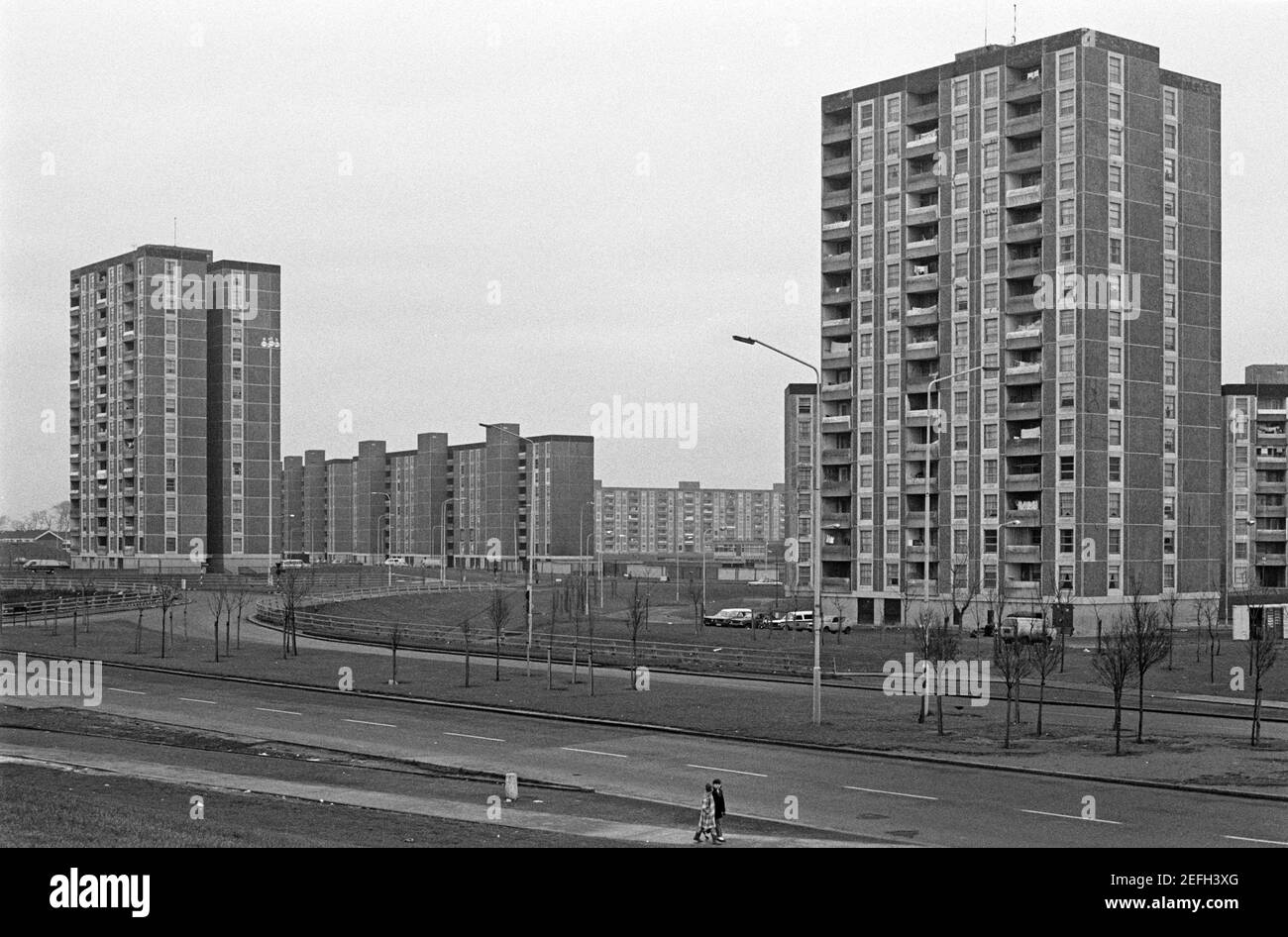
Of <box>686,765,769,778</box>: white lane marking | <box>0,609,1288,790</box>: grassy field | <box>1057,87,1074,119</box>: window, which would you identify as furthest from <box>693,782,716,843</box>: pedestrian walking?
<box>1057,87,1074,119</box>: window

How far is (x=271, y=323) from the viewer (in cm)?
16438

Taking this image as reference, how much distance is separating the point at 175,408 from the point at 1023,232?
103 m

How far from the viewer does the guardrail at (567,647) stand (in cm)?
6241

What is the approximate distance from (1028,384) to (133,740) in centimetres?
6587

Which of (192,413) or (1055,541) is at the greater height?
(192,413)

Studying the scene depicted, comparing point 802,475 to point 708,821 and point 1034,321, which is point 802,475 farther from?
point 708,821

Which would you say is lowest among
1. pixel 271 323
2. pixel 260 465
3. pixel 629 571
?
pixel 629 571

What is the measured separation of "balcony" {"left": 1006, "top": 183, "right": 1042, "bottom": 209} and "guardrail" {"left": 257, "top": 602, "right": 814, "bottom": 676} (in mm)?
37976

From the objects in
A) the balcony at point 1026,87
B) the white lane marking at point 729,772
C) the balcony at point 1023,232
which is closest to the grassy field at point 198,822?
the white lane marking at point 729,772

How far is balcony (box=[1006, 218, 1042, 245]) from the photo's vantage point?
88.9 meters

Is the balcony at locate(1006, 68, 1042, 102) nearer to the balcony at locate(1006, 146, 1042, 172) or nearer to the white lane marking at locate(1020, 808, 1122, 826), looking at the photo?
the balcony at locate(1006, 146, 1042, 172)

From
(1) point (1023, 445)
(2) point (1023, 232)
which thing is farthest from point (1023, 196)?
(1) point (1023, 445)
